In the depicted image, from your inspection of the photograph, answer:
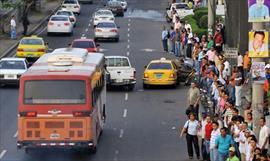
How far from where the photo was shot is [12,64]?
44.2m

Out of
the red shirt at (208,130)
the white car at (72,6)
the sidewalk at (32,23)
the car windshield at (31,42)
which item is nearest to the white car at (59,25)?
the sidewalk at (32,23)

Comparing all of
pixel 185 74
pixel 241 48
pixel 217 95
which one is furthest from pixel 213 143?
pixel 241 48

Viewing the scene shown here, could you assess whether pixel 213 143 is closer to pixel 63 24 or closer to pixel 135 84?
pixel 135 84

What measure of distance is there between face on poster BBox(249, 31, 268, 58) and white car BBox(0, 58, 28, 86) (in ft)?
59.8

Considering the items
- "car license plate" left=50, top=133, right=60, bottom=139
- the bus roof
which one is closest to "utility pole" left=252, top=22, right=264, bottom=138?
the bus roof

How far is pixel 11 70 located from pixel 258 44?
63.3ft

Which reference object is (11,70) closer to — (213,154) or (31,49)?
(31,49)

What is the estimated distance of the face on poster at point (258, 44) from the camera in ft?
86.3

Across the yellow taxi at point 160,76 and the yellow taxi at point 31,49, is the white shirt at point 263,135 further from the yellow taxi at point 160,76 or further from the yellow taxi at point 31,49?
the yellow taxi at point 31,49

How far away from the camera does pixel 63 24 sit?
6525cm

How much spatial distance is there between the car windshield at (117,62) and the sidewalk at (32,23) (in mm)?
11522

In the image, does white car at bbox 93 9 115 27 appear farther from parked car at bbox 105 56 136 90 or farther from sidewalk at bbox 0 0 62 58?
parked car at bbox 105 56 136 90

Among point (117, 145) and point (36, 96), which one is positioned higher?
point (36, 96)

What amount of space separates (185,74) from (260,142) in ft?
70.2
